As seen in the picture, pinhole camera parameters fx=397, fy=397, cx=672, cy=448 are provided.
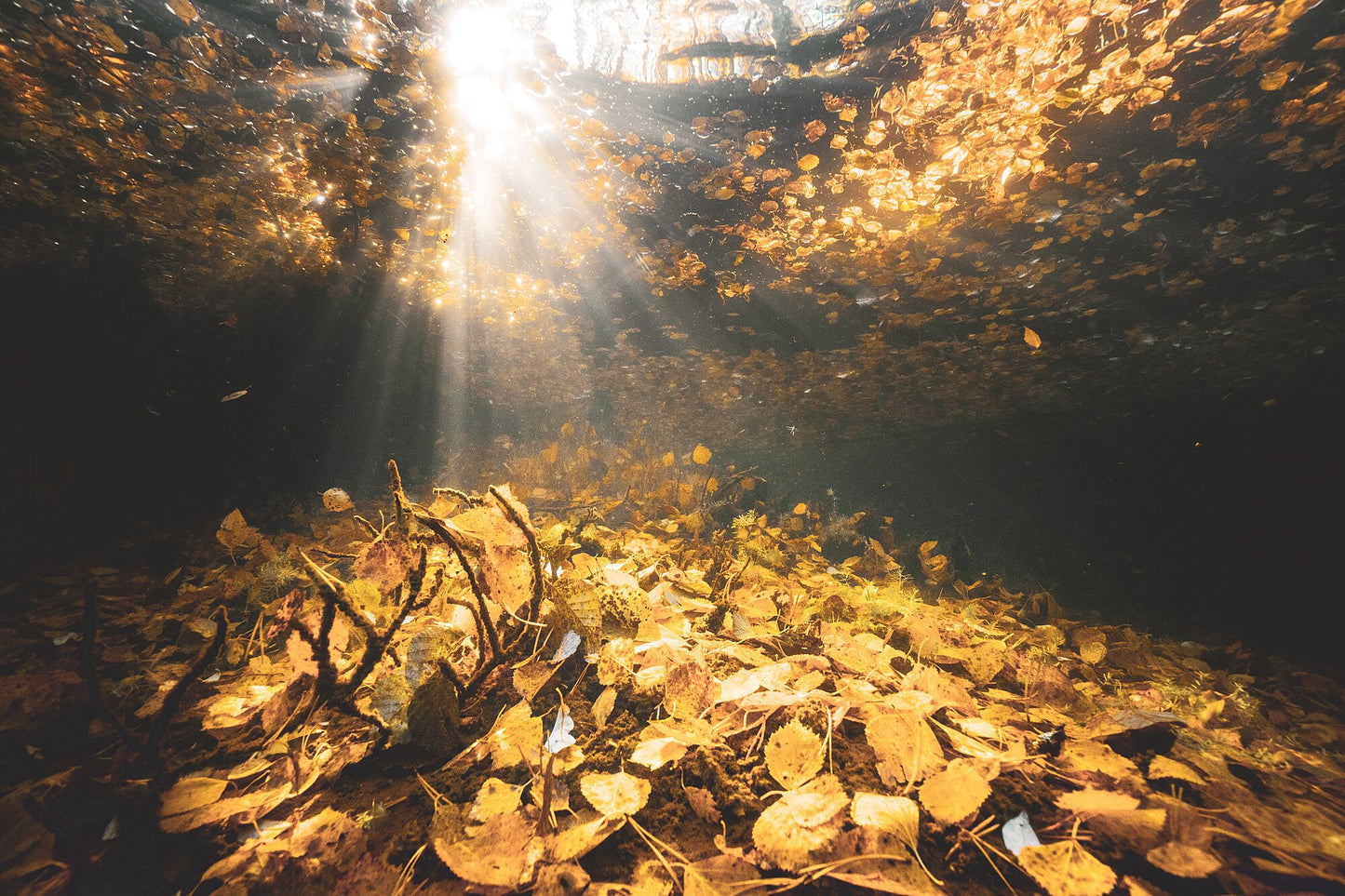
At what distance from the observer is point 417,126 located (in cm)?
386

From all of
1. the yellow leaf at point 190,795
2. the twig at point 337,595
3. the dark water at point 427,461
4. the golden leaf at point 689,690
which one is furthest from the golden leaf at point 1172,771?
the dark water at point 427,461

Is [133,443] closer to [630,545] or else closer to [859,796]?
[630,545]

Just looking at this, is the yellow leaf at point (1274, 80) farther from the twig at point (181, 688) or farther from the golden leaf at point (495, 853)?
the twig at point (181, 688)

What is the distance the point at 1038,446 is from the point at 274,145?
19.2 meters

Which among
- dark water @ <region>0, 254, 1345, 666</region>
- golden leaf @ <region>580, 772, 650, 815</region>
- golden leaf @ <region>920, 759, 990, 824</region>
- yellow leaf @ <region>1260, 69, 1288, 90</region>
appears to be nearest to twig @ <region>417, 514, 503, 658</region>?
golden leaf @ <region>580, 772, 650, 815</region>

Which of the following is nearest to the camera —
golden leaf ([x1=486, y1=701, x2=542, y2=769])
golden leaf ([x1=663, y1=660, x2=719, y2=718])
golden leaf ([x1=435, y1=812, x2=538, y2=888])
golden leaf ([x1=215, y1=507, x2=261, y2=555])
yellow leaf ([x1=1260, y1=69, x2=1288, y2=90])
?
golden leaf ([x1=435, y1=812, x2=538, y2=888])

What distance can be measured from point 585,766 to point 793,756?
1.47 ft

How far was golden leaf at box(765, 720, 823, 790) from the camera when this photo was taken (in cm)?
79

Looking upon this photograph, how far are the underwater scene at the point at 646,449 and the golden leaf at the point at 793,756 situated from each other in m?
0.02

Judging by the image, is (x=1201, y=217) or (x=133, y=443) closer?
(x=1201, y=217)

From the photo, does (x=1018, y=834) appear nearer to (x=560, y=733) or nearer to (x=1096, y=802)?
(x=1096, y=802)

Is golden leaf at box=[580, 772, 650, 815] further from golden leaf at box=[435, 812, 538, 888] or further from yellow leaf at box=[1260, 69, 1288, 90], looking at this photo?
yellow leaf at box=[1260, 69, 1288, 90]

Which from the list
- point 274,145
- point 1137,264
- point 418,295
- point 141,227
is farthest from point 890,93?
point 141,227

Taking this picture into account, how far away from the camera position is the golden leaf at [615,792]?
28.8 inches
